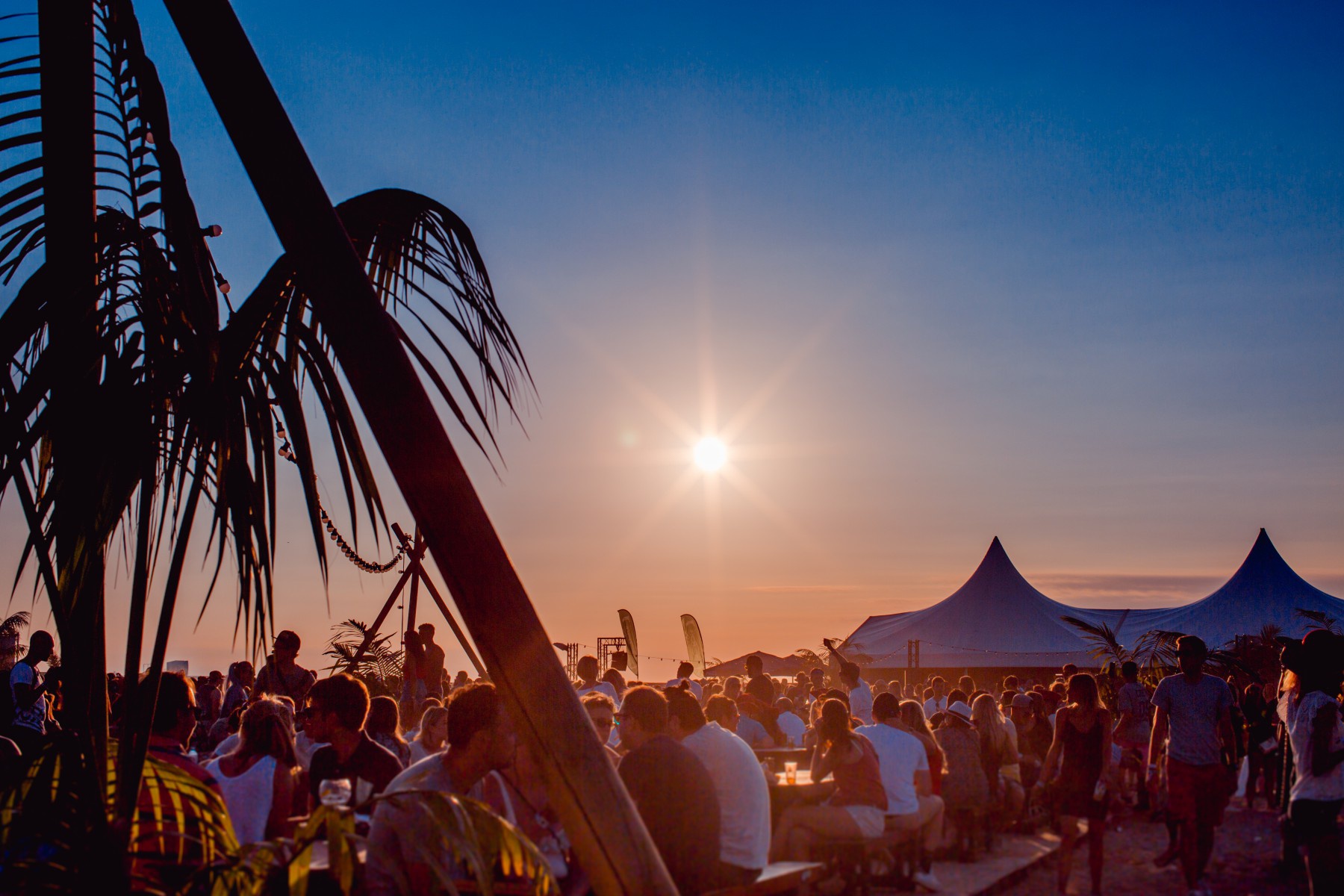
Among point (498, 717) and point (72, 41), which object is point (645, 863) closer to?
point (498, 717)

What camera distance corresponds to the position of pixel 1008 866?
936 cm

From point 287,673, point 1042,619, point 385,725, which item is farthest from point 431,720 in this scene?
point 1042,619

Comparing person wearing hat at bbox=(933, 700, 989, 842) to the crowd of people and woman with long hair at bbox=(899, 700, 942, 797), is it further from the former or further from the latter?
woman with long hair at bbox=(899, 700, 942, 797)

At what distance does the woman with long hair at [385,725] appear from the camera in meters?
6.38

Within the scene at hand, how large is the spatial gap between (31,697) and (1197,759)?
8.82 metres

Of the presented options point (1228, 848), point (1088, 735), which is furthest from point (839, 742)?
point (1228, 848)

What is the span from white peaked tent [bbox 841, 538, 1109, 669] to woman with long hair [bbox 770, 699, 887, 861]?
21.5 metres

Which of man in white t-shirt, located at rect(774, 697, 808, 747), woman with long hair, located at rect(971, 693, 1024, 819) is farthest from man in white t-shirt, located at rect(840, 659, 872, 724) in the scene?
woman with long hair, located at rect(971, 693, 1024, 819)

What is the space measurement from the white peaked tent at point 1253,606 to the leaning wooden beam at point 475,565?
27.5 m

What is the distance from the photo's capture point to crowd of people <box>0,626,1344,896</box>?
4.28m

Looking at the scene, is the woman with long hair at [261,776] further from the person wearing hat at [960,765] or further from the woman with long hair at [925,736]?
the person wearing hat at [960,765]

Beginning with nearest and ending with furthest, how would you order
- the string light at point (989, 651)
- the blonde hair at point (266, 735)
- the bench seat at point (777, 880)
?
Answer: 1. the blonde hair at point (266, 735)
2. the bench seat at point (777, 880)
3. the string light at point (989, 651)

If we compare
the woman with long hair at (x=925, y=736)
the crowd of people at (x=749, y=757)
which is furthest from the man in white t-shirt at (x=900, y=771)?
the woman with long hair at (x=925, y=736)

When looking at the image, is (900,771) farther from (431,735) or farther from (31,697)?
(31,697)
